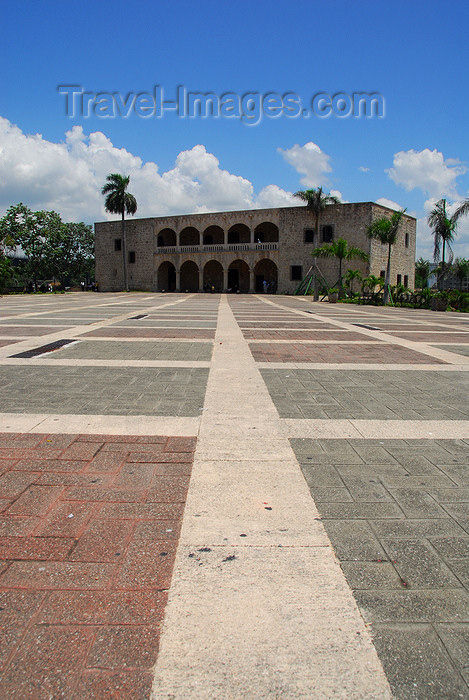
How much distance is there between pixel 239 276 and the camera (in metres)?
50.2

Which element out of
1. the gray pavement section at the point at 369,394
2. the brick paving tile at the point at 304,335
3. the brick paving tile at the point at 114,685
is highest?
the brick paving tile at the point at 304,335

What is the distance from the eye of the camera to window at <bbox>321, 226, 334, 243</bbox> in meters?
42.6

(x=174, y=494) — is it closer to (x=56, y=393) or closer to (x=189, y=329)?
(x=56, y=393)

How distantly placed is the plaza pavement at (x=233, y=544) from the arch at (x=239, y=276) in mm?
45168

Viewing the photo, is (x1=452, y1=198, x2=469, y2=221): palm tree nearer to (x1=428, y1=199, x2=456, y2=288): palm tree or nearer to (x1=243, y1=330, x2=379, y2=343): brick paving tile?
(x1=428, y1=199, x2=456, y2=288): palm tree

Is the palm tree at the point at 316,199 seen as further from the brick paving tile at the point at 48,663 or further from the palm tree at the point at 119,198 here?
the brick paving tile at the point at 48,663

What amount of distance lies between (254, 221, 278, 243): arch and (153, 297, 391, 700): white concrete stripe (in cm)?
4706

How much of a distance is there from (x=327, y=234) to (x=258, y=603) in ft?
142

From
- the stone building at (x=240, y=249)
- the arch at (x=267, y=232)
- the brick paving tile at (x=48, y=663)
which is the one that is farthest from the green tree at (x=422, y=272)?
the brick paving tile at (x=48, y=663)

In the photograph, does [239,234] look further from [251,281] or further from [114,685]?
[114,685]

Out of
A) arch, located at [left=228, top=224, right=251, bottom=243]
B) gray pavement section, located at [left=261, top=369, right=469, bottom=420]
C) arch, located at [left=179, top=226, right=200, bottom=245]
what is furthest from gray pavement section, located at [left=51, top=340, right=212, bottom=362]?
arch, located at [left=179, top=226, right=200, bottom=245]

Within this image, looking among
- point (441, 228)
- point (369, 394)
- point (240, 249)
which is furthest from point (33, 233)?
point (369, 394)

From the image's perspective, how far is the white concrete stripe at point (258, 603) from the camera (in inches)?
62.1

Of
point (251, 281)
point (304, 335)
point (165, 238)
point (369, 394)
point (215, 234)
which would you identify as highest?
point (215, 234)
